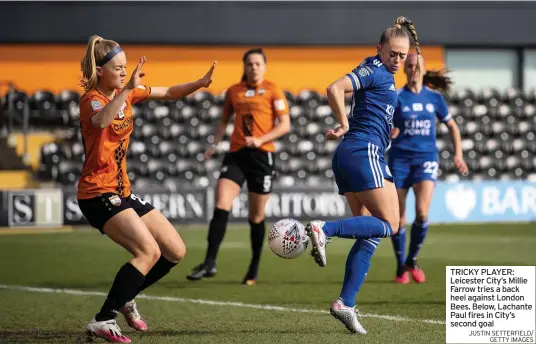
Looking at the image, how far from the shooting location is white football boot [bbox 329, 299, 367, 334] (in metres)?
7.18

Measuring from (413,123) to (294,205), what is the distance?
8985 mm

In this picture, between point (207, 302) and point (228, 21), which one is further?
point (228, 21)

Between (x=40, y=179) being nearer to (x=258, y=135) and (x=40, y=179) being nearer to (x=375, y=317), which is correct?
(x=258, y=135)

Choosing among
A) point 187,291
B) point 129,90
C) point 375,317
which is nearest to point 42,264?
point 187,291

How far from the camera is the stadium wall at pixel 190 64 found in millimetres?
23969

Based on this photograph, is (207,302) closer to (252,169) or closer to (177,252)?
(252,169)

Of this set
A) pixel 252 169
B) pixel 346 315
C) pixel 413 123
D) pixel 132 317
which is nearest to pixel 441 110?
pixel 413 123

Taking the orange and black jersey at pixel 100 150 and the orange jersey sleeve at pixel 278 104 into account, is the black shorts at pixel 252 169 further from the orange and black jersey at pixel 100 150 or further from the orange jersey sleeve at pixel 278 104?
the orange and black jersey at pixel 100 150

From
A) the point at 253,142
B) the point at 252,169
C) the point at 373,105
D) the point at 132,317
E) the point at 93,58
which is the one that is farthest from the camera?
the point at 252,169

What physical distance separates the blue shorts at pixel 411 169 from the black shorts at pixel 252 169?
1.27 metres

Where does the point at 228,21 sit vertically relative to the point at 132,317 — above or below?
above

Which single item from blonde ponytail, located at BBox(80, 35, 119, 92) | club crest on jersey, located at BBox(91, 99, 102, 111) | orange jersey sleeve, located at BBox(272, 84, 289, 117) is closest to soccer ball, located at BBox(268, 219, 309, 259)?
club crest on jersey, located at BBox(91, 99, 102, 111)

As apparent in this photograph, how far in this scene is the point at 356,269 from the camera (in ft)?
24.1

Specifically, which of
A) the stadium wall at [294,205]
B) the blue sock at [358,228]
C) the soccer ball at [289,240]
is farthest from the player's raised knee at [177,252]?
the stadium wall at [294,205]
